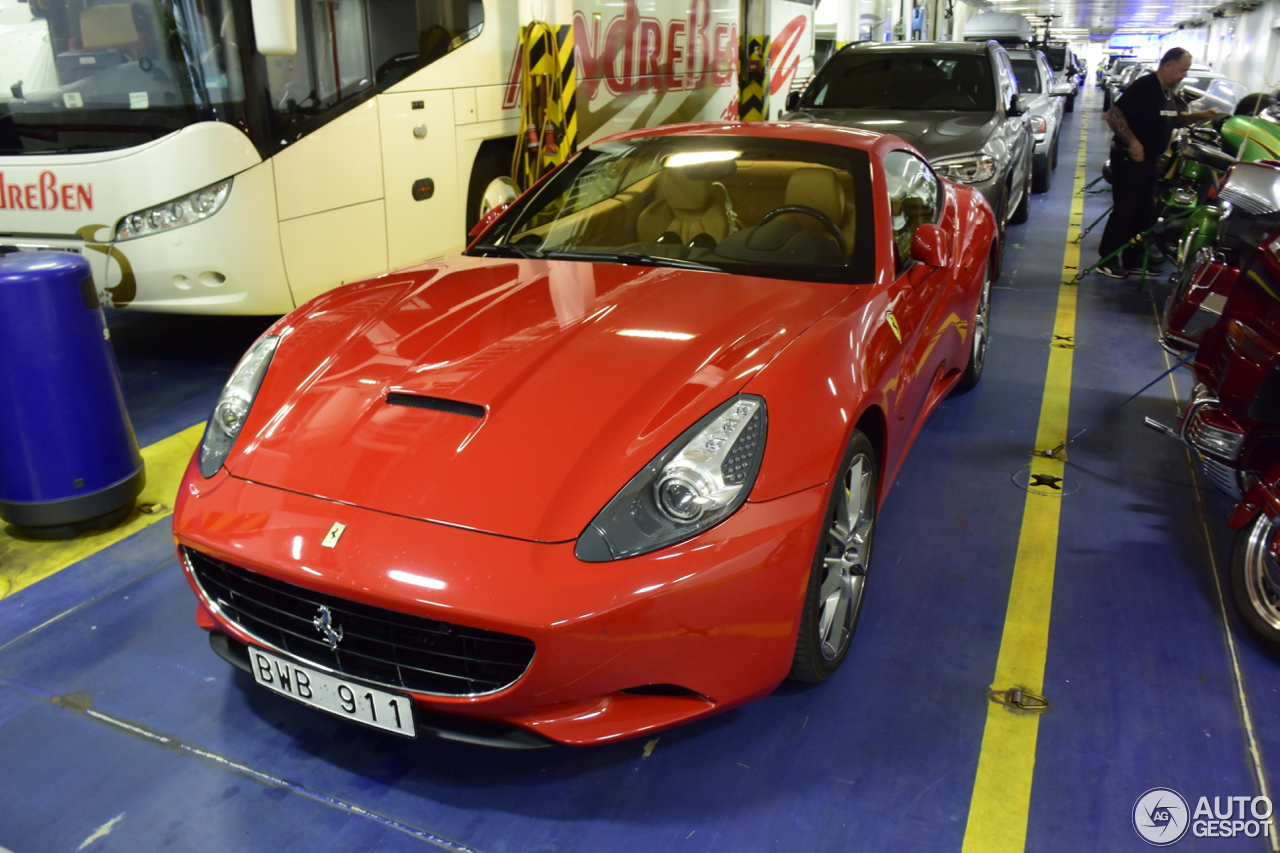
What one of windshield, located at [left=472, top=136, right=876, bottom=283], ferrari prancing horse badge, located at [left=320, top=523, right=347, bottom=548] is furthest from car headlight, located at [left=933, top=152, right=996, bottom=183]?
ferrari prancing horse badge, located at [left=320, top=523, right=347, bottom=548]

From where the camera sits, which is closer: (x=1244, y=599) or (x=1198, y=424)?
(x=1244, y=599)

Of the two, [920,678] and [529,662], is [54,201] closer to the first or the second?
[529,662]

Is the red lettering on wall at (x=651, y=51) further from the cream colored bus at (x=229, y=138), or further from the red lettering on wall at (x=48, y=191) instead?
the red lettering on wall at (x=48, y=191)

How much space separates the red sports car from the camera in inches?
70.0

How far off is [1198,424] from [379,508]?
2505mm

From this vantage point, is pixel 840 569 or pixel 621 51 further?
pixel 621 51

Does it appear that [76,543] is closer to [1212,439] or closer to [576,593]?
[576,593]

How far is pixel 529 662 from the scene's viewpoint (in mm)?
1752

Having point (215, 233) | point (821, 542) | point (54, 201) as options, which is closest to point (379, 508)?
point (821, 542)

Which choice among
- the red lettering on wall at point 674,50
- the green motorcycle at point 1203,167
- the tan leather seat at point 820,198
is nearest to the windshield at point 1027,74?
the green motorcycle at point 1203,167

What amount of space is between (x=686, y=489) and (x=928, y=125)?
17.4 feet

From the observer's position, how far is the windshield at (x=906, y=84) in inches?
266

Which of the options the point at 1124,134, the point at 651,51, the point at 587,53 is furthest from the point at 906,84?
the point at 587,53

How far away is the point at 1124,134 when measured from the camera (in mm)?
6355
